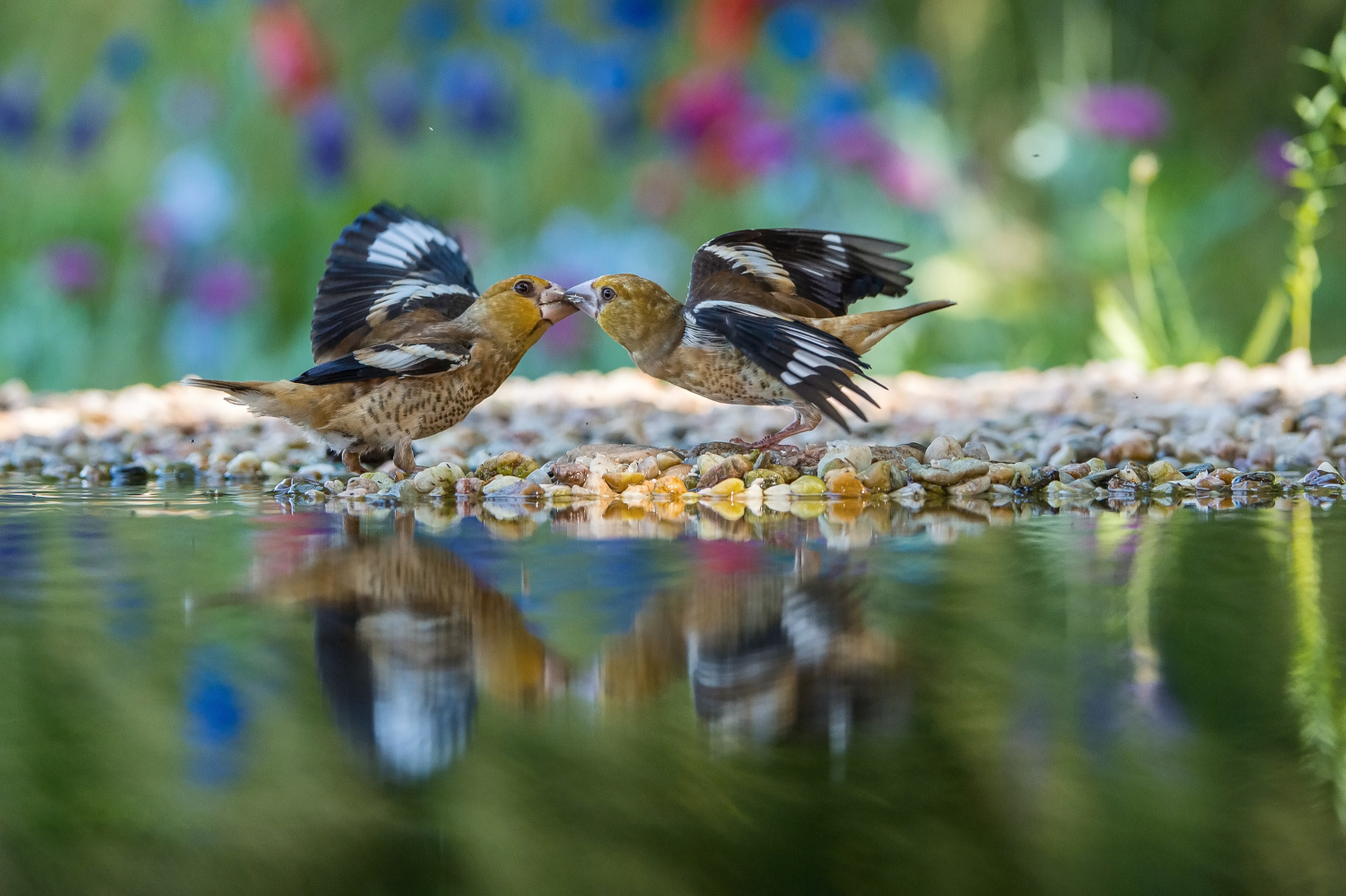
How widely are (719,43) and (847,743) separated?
18.7ft

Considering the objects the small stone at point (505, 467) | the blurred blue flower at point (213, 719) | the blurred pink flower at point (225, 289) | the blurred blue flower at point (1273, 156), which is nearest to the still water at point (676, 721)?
the blurred blue flower at point (213, 719)

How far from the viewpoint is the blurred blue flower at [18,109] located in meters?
6.41

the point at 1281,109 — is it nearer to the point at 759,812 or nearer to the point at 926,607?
the point at 926,607

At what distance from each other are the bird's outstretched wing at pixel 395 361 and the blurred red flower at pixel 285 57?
369cm

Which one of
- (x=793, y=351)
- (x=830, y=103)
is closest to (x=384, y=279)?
(x=793, y=351)

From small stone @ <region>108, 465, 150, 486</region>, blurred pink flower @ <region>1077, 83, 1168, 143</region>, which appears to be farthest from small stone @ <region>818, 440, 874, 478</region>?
blurred pink flower @ <region>1077, 83, 1168, 143</region>

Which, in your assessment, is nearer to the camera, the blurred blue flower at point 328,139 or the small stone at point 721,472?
the small stone at point 721,472

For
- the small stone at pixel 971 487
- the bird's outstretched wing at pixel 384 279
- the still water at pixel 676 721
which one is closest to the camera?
the still water at pixel 676 721

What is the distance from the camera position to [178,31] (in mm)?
6426

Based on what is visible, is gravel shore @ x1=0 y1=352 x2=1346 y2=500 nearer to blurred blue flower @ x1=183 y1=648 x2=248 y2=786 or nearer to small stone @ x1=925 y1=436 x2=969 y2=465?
small stone @ x1=925 y1=436 x2=969 y2=465

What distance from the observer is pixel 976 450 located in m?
3.27

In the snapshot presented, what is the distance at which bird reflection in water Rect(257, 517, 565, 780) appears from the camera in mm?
1148

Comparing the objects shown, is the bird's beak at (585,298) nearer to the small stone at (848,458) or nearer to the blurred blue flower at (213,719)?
the small stone at (848,458)

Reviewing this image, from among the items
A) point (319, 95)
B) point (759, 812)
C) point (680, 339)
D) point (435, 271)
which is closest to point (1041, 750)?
point (759, 812)
